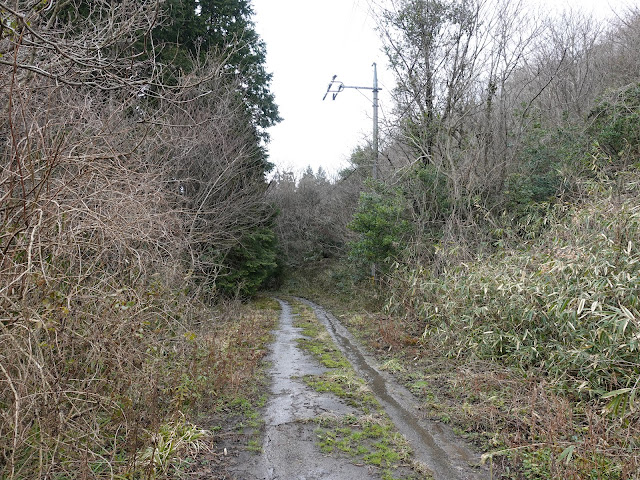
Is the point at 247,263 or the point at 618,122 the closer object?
the point at 618,122

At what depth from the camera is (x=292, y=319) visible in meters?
14.4

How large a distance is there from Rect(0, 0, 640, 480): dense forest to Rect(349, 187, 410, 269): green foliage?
0.22ft

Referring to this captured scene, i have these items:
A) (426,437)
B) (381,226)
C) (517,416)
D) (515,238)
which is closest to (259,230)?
(381,226)

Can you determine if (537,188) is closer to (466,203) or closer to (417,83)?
(466,203)

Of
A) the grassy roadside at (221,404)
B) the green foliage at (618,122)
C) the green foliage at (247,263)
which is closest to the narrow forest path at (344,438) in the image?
the grassy roadside at (221,404)

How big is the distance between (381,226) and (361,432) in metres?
8.60

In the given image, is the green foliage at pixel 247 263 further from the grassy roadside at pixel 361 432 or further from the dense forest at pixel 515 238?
the grassy roadside at pixel 361 432

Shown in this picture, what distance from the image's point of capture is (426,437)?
4.73 m

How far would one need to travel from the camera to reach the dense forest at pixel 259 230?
10.1ft

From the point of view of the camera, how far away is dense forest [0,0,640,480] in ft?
10.1

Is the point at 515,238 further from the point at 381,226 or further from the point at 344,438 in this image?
the point at 344,438

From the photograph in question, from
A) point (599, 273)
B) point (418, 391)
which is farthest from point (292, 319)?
point (599, 273)

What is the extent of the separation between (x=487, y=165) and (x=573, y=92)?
3.91m

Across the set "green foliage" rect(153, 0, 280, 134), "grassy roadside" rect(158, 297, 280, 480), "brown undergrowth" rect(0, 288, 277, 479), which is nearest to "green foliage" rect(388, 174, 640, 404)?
"grassy roadside" rect(158, 297, 280, 480)
